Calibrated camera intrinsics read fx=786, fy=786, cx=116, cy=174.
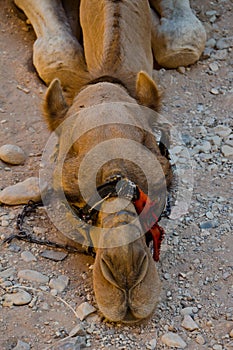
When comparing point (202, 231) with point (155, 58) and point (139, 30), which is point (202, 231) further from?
point (155, 58)

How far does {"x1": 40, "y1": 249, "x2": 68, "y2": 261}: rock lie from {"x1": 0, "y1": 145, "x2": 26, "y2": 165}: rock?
1066 mm

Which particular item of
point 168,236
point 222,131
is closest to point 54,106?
point 168,236

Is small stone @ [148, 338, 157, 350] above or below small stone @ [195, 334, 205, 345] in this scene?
above

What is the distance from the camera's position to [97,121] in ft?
15.0

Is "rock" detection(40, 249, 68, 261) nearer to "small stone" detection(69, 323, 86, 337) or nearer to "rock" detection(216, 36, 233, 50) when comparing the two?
"small stone" detection(69, 323, 86, 337)

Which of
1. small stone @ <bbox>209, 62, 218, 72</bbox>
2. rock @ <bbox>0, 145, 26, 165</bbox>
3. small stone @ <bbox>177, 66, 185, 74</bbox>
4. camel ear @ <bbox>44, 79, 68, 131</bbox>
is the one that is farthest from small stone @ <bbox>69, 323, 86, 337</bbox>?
small stone @ <bbox>209, 62, 218, 72</bbox>

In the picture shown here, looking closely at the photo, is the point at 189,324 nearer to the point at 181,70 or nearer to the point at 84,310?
the point at 84,310

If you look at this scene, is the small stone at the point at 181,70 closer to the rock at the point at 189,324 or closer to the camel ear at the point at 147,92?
the camel ear at the point at 147,92

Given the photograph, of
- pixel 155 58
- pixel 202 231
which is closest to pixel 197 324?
pixel 202 231

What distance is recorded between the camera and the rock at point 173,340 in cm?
409

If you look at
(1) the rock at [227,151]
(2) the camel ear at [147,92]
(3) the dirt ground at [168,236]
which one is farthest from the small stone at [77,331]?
Answer: (1) the rock at [227,151]

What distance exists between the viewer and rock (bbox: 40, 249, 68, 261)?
15.5 ft

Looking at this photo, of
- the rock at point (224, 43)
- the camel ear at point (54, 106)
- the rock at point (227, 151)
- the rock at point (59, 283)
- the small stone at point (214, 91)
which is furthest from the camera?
the rock at point (224, 43)

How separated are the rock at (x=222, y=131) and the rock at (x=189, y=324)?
217 cm
